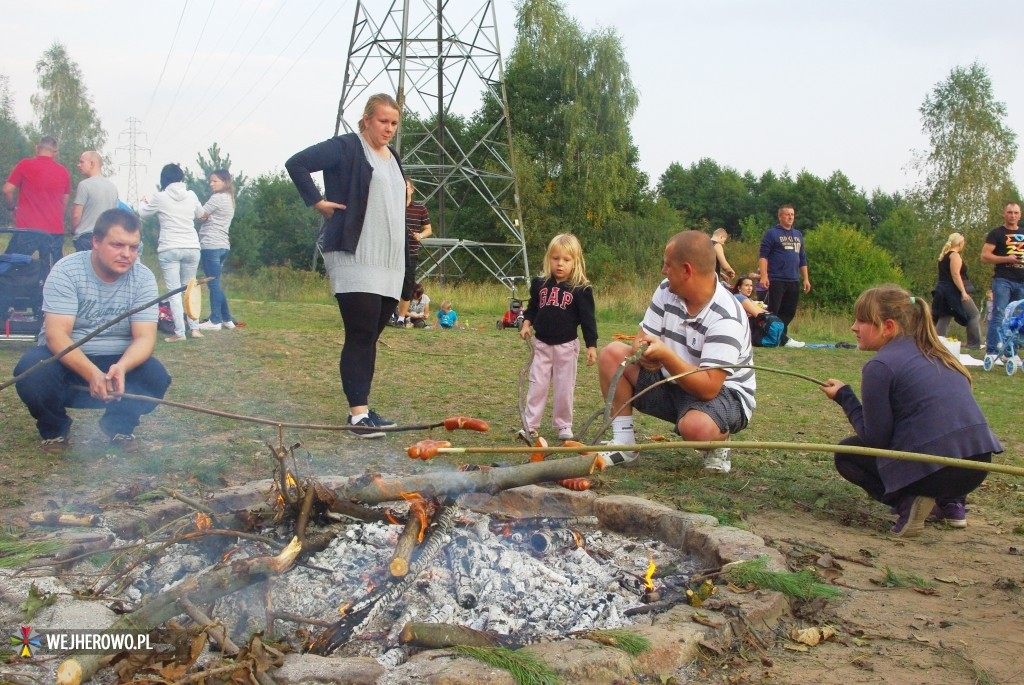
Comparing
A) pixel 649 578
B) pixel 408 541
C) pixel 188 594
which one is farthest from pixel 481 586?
pixel 188 594

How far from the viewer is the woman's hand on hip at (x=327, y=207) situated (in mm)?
4852

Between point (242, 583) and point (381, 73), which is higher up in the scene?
point (381, 73)

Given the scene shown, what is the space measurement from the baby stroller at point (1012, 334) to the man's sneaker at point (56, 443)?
925 centimetres

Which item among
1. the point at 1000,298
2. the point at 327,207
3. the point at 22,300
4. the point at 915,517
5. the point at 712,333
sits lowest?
the point at 915,517

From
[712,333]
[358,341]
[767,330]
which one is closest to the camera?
[712,333]

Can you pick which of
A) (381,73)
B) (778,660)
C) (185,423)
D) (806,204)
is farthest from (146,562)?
(806,204)

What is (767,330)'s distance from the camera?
11.7 metres

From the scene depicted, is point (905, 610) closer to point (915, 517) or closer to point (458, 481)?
point (915, 517)

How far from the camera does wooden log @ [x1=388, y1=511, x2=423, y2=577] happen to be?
2727mm

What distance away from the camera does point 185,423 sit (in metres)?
5.33

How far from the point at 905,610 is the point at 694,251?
2.06 m

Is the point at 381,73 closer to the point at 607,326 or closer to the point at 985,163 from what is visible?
the point at 607,326

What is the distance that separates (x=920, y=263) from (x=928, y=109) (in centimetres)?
671

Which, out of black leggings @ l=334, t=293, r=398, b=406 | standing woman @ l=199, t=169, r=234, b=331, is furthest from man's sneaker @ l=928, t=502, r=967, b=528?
standing woman @ l=199, t=169, r=234, b=331
